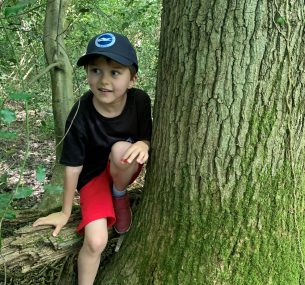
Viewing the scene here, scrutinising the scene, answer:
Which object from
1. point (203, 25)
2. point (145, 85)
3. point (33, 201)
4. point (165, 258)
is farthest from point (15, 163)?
point (203, 25)

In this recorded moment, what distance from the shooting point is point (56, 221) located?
A: 96.4 inches

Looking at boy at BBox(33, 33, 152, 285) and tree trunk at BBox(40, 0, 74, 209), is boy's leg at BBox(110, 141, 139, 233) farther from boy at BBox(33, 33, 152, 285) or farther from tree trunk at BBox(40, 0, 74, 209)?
tree trunk at BBox(40, 0, 74, 209)

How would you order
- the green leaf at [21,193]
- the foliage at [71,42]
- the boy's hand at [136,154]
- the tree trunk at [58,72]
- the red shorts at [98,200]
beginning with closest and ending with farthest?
the green leaf at [21,193], the boy's hand at [136,154], the red shorts at [98,200], the tree trunk at [58,72], the foliage at [71,42]

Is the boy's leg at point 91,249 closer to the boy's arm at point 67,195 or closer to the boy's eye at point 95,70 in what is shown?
the boy's arm at point 67,195

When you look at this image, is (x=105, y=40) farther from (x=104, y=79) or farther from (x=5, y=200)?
(x=5, y=200)

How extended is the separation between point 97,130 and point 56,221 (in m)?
0.57

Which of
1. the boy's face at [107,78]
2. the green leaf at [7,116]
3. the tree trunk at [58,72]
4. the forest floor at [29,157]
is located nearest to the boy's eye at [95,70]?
the boy's face at [107,78]

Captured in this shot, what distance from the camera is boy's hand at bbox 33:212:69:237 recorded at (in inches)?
95.7

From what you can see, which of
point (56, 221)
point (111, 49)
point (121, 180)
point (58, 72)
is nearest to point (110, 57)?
point (111, 49)

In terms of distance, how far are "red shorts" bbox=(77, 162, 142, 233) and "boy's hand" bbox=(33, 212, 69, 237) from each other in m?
0.11

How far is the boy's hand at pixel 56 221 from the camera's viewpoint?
243cm

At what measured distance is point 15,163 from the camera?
534 cm

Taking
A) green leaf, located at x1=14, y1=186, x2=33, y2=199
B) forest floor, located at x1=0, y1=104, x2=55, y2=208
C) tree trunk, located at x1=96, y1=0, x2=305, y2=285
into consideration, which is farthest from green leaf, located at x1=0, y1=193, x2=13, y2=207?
forest floor, located at x1=0, y1=104, x2=55, y2=208

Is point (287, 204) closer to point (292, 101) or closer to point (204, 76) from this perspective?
point (292, 101)
